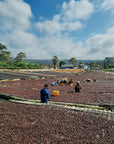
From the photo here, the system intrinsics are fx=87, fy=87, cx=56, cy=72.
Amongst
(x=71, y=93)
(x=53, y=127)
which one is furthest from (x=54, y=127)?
(x=71, y=93)

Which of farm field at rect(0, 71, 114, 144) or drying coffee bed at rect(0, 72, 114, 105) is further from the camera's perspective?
drying coffee bed at rect(0, 72, 114, 105)

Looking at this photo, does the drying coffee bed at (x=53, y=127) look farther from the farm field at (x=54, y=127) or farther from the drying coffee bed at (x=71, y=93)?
the drying coffee bed at (x=71, y=93)

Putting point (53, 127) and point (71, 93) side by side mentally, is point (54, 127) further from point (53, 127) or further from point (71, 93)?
point (71, 93)

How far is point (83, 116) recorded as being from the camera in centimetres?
454

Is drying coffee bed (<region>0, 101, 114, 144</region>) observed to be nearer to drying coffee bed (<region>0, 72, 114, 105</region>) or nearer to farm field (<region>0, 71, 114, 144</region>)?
farm field (<region>0, 71, 114, 144</region>)

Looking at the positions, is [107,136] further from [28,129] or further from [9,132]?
[9,132]

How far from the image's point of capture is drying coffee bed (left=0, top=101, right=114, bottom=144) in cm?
326

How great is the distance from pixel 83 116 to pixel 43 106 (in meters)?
2.54

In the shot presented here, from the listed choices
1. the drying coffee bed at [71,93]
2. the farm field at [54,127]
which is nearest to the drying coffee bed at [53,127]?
the farm field at [54,127]

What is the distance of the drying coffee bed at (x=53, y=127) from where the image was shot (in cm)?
326

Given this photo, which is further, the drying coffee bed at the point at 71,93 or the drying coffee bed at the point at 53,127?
the drying coffee bed at the point at 71,93

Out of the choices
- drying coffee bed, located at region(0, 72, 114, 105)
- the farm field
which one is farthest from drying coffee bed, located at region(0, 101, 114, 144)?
drying coffee bed, located at region(0, 72, 114, 105)

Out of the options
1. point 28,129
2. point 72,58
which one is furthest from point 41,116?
point 72,58

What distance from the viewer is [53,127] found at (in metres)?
3.88
